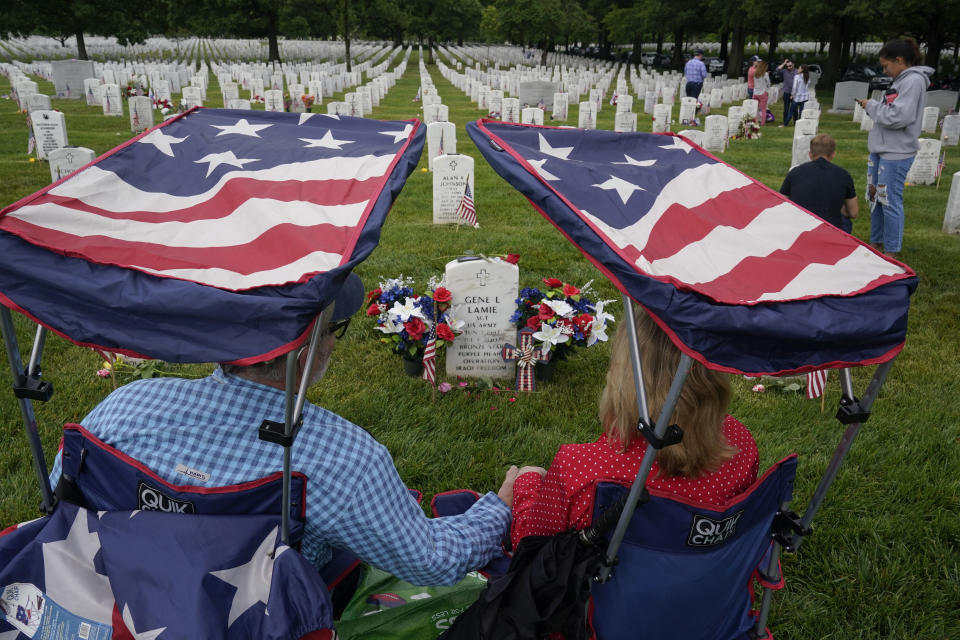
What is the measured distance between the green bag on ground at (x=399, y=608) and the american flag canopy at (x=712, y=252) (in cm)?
139

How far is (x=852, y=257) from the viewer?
1.95 m

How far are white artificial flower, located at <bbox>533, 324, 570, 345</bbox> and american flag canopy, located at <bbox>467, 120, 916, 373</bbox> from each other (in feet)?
8.19

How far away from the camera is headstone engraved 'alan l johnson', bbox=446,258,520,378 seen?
4.92 metres

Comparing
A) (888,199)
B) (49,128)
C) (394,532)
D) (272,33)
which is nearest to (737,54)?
(272,33)

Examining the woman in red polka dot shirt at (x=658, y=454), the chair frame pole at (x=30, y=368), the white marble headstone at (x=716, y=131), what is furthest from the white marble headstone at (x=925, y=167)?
the chair frame pole at (x=30, y=368)

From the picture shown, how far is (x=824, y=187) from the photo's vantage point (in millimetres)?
6422

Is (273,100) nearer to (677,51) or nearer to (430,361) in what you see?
(430,361)

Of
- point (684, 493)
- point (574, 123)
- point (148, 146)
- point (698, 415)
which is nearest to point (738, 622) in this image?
point (684, 493)

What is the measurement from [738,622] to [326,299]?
74.6 inches

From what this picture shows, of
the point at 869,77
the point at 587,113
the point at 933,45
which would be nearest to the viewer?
the point at 587,113

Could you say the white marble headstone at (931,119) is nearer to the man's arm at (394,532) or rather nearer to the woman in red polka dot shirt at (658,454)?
the woman in red polka dot shirt at (658,454)

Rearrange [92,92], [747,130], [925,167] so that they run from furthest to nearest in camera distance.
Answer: [92,92]
[747,130]
[925,167]

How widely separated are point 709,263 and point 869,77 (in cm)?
4065

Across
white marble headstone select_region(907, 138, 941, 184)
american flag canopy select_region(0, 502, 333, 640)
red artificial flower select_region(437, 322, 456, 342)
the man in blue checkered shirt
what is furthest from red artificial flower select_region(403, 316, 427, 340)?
white marble headstone select_region(907, 138, 941, 184)
